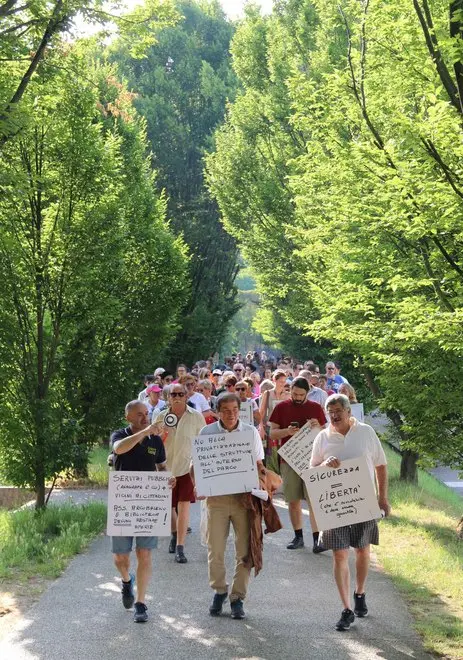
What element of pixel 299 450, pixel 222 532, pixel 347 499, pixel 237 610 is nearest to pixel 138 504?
pixel 222 532

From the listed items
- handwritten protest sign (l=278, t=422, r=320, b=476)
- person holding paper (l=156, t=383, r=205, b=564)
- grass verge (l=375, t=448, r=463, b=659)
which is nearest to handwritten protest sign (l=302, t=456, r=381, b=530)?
grass verge (l=375, t=448, r=463, b=659)

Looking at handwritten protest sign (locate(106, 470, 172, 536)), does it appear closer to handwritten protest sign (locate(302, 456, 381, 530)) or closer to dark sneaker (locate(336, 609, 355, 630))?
handwritten protest sign (locate(302, 456, 381, 530))

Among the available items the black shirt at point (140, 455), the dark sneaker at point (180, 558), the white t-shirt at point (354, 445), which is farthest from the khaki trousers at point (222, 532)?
the dark sneaker at point (180, 558)

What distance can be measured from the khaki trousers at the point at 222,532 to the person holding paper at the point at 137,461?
0.47 meters

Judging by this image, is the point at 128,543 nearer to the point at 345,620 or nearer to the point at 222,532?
the point at 222,532

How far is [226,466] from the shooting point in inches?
340

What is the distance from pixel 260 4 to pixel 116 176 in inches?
876

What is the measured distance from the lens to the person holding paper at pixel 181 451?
1099 centimetres

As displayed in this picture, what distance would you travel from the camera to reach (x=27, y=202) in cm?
1439

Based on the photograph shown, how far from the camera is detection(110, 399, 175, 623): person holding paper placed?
8344 millimetres

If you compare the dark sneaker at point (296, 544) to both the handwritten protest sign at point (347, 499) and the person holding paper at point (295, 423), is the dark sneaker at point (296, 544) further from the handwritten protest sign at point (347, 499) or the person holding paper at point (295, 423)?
the handwritten protest sign at point (347, 499)

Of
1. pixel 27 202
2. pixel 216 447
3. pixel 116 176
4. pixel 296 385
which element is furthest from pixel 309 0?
pixel 216 447

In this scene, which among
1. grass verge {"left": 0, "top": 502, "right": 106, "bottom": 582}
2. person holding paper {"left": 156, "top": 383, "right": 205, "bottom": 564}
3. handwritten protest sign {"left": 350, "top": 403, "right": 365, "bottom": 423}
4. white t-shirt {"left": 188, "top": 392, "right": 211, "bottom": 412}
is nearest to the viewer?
grass verge {"left": 0, "top": 502, "right": 106, "bottom": 582}

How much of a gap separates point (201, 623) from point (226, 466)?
122 cm
